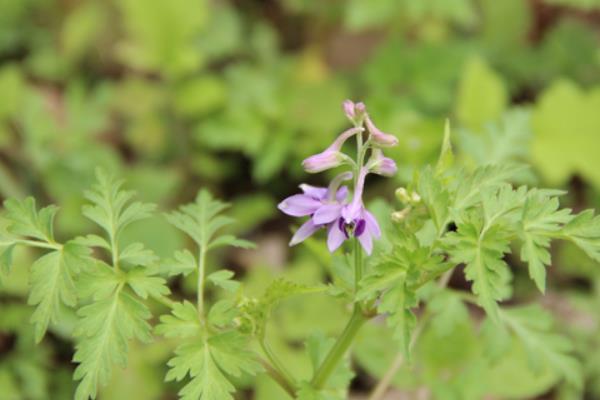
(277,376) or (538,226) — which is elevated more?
(538,226)

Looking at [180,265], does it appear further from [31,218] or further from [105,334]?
[31,218]

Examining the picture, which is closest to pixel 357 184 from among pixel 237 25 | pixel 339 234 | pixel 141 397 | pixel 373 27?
pixel 339 234

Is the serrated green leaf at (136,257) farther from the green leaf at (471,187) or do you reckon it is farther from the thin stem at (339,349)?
the green leaf at (471,187)

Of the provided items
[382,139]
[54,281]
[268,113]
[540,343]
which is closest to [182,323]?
[54,281]

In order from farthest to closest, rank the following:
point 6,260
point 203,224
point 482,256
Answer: point 203,224 → point 6,260 → point 482,256

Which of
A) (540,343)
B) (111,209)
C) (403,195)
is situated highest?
(403,195)

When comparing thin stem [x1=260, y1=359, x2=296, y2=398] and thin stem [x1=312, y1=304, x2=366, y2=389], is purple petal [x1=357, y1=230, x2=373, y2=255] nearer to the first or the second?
thin stem [x1=312, y1=304, x2=366, y2=389]

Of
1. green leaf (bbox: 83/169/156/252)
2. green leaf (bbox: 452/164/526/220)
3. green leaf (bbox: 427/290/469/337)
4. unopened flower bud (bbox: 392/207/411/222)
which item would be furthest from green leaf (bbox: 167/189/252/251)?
green leaf (bbox: 427/290/469/337)
